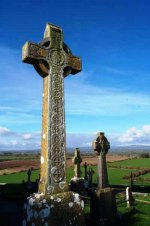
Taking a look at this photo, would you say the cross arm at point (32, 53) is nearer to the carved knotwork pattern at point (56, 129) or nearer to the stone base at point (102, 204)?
the carved knotwork pattern at point (56, 129)

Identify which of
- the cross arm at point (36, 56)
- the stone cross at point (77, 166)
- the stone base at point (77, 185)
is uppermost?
the cross arm at point (36, 56)

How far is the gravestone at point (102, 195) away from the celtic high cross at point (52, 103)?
6.21 m

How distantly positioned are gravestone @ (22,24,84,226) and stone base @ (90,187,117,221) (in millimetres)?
5890

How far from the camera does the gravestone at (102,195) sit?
1199 centimetres

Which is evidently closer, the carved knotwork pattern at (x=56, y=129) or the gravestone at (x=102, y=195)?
the carved knotwork pattern at (x=56, y=129)

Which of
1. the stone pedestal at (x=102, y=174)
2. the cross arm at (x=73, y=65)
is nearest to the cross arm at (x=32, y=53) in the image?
the cross arm at (x=73, y=65)

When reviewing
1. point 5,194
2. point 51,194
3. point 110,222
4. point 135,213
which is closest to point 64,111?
point 51,194

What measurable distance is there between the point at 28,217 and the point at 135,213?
8.46 m

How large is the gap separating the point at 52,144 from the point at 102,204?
682 centimetres

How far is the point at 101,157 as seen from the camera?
43.3 ft

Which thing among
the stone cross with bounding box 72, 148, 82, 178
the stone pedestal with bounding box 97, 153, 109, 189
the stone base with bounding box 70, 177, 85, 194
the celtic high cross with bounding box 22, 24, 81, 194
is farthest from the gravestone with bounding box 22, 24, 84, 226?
the stone cross with bounding box 72, 148, 82, 178

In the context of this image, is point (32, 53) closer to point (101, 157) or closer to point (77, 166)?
point (101, 157)

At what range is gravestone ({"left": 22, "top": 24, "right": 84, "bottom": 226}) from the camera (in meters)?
5.94

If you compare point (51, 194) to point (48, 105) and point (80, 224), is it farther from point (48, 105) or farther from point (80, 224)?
point (48, 105)
